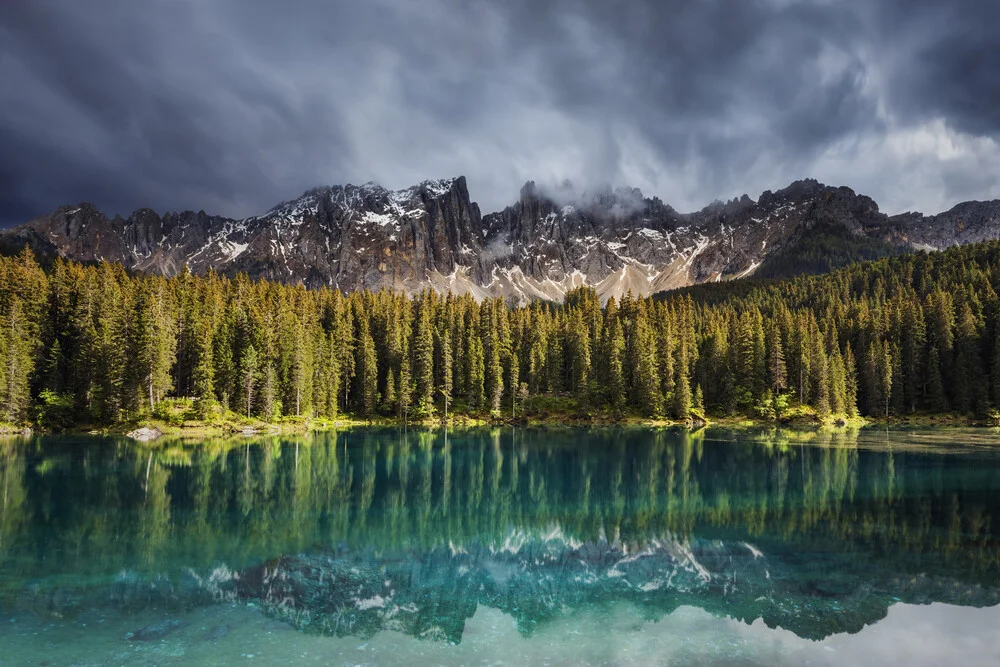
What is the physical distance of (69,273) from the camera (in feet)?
286

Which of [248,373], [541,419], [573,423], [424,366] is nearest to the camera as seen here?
[248,373]

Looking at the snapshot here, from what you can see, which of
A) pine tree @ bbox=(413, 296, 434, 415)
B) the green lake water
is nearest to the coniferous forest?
pine tree @ bbox=(413, 296, 434, 415)

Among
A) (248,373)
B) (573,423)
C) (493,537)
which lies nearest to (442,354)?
(573,423)

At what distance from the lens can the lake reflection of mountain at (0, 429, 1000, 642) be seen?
17875mm

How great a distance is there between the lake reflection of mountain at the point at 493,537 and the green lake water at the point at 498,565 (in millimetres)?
135

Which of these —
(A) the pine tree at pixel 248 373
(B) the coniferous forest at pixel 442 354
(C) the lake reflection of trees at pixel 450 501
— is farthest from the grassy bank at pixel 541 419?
(C) the lake reflection of trees at pixel 450 501

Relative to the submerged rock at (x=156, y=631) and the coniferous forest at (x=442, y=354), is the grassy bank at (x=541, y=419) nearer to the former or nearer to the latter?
the coniferous forest at (x=442, y=354)

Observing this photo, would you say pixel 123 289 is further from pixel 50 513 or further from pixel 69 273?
pixel 50 513

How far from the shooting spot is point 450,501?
114ft

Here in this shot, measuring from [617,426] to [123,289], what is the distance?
76.9 metres

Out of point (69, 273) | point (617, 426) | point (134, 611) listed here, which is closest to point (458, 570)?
point (134, 611)

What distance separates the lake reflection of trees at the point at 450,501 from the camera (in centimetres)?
2398

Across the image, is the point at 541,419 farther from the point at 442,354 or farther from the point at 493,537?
the point at 493,537

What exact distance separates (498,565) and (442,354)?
81.7 m
